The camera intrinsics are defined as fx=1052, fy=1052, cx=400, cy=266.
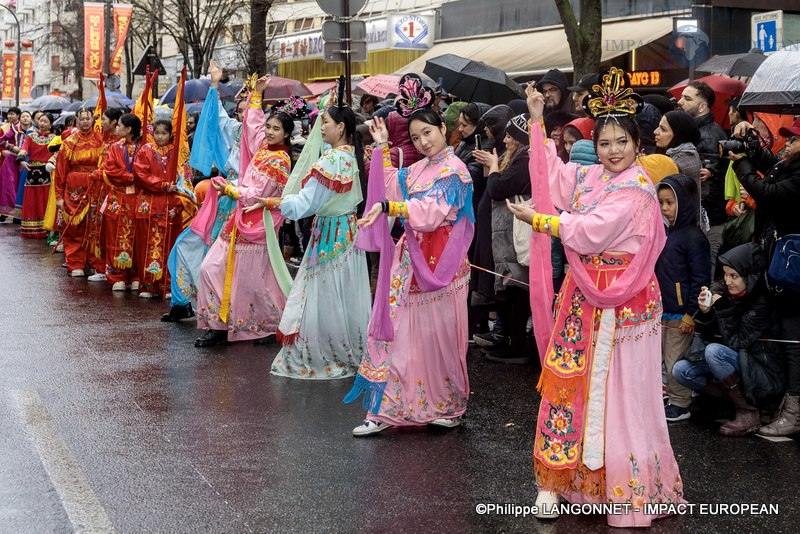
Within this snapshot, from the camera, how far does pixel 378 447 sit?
5.75 m

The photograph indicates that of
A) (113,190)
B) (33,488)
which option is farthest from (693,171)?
(113,190)

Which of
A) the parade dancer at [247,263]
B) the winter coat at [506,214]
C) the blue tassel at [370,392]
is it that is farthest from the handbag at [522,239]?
the blue tassel at [370,392]

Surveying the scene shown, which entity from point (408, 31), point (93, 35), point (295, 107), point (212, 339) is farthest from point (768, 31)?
point (93, 35)

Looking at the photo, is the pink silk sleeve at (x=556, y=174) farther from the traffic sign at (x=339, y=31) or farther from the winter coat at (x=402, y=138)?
the traffic sign at (x=339, y=31)

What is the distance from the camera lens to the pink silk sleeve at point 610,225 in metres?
4.54

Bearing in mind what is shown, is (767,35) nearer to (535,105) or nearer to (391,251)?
(391,251)

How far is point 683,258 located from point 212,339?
398 cm

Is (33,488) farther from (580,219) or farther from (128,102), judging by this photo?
(128,102)

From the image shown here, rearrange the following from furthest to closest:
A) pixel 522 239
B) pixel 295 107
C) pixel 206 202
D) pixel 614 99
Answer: pixel 206 202
pixel 295 107
pixel 522 239
pixel 614 99

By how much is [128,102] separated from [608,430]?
55.3 feet

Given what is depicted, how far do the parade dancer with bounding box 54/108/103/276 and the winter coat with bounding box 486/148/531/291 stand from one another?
679 cm

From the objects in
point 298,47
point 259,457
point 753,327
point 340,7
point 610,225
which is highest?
point 298,47

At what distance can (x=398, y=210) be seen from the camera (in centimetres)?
579

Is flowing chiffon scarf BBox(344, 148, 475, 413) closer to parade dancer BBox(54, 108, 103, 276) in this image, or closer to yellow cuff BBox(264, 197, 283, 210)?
yellow cuff BBox(264, 197, 283, 210)
